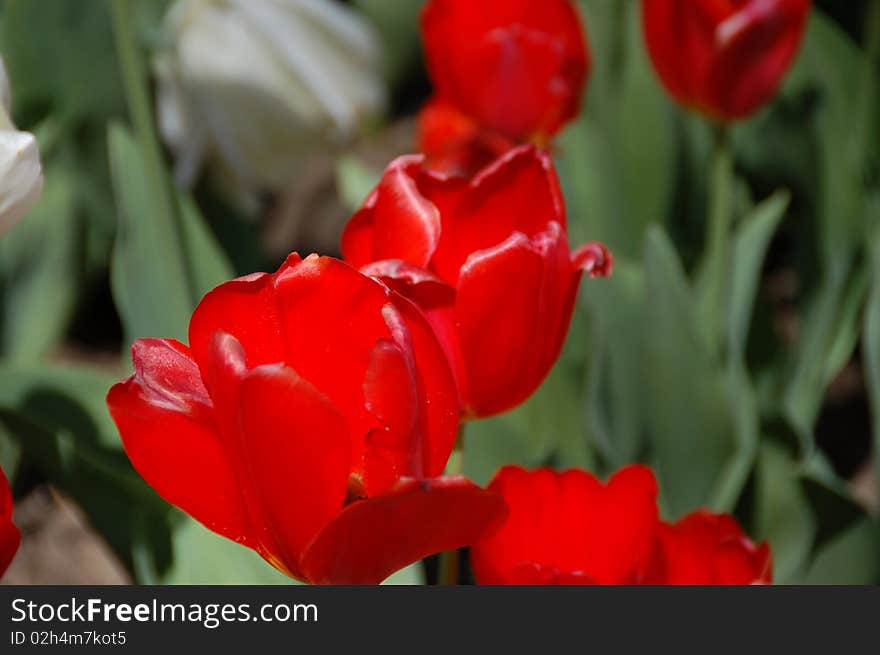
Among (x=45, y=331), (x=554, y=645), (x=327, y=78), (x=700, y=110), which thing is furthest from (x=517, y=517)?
(x=45, y=331)

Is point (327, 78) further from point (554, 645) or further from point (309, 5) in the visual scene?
point (554, 645)

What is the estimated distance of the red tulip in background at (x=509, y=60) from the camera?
0.90m

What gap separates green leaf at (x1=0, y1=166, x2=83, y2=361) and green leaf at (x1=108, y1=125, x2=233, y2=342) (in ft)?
1.11

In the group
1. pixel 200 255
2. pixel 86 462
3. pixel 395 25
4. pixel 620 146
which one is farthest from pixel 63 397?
pixel 395 25

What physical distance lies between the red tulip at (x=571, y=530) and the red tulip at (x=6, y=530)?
0.18 m

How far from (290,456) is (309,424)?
1 centimetres

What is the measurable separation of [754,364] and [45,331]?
73 cm

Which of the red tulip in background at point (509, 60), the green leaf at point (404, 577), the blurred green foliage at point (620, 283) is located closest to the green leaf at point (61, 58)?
the blurred green foliage at point (620, 283)

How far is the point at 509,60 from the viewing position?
0.90 m

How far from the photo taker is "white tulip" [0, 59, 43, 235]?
17.9 inches

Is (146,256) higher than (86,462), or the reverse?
(146,256)

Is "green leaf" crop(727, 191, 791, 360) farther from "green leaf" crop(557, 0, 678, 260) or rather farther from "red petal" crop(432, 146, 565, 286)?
"red petal" crop(432, 146, 565, 286)

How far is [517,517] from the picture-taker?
19.3 inches

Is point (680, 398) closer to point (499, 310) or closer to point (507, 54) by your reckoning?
point (507, 54)
